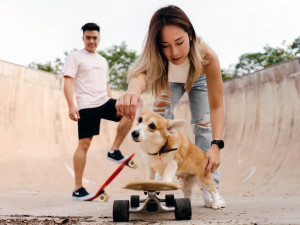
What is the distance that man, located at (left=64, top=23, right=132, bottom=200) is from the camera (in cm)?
418

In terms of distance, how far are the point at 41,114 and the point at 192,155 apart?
31.9 feet

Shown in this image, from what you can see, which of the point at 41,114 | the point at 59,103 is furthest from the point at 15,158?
the point at 59,103

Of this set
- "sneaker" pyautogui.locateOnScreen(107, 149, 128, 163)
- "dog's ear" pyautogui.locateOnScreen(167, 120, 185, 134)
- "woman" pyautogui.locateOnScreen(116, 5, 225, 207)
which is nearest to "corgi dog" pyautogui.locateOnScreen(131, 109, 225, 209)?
"dog's ear" pyautogui.locateOnScreen(167, 120, 185, 134)

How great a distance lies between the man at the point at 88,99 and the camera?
4.18m

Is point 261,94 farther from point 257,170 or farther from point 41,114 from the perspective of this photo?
point 41,114

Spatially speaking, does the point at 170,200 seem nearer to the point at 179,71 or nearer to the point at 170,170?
the point at 170,170

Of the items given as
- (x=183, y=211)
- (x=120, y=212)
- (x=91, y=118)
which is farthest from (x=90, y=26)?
(x=183, y=211)

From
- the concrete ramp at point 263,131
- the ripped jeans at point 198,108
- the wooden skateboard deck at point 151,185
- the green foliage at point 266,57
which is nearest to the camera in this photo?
the wooden skateboard deck at point 151,185

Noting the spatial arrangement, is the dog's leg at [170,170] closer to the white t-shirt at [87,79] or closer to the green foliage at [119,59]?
the white t-shirt at [87,79]

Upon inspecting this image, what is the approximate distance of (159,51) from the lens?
2445 millimetres

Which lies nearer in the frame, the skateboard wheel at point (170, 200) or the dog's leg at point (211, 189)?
the skateboard wheel at point (170, 200)

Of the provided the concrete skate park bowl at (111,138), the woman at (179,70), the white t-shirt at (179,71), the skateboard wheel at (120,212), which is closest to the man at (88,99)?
the woman at (179,70)

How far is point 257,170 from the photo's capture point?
29.9 feet

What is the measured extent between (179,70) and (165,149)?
708 mm
